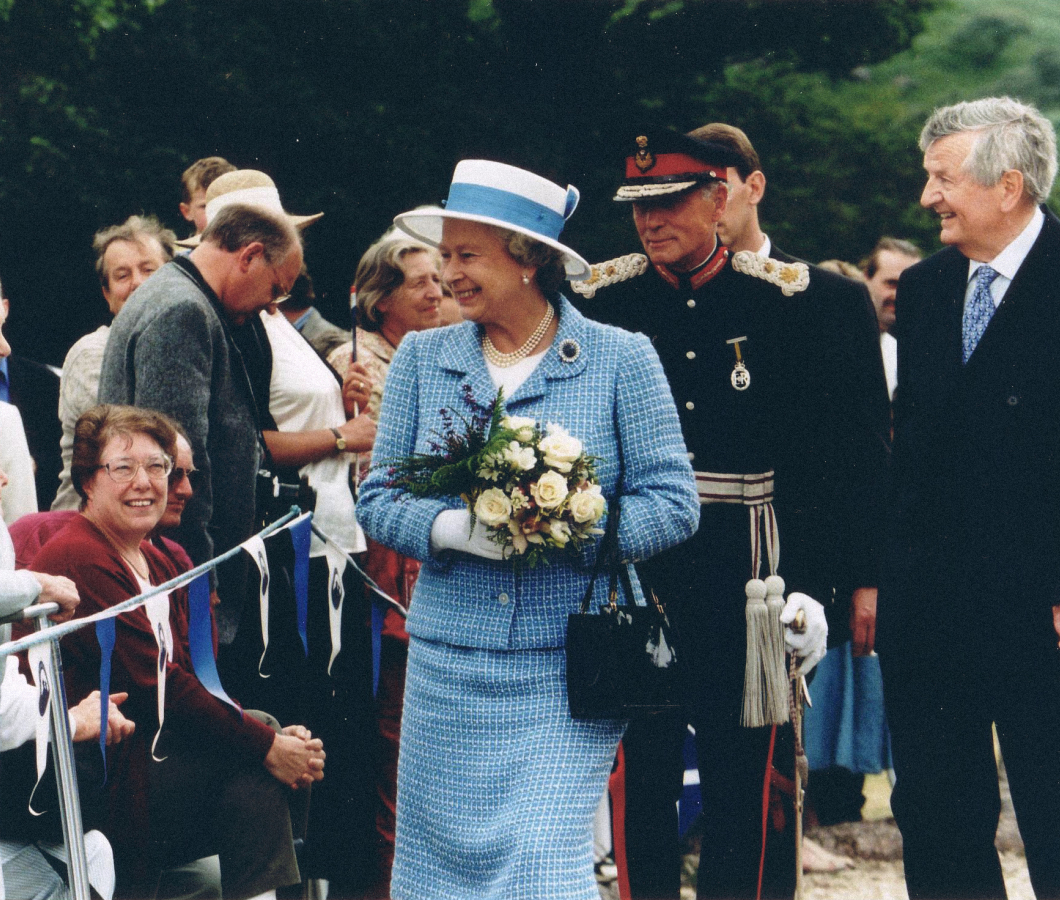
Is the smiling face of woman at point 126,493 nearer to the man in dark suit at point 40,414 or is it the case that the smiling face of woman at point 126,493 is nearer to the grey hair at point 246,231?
the grey hair at point 246,231

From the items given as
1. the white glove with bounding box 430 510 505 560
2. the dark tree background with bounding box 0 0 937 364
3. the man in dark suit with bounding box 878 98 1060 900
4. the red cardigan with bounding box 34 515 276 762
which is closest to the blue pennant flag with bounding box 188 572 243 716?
the red cardigan with bounding box 34 515 276 762

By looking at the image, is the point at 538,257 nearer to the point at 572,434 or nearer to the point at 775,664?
the point at 572,434

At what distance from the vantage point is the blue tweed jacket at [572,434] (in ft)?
13.1

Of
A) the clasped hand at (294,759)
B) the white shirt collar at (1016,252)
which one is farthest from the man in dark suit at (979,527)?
the clasped hand at (294,759)

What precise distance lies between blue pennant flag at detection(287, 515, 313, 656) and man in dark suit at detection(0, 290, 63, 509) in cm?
141

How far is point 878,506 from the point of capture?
4938 mm

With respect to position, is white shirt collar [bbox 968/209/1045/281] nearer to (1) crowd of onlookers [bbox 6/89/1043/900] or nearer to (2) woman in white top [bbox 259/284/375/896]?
(1) crowd of onlookers [bbox 6/89/1043/900]

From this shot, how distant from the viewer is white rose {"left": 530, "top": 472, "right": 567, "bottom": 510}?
3730 millimetres

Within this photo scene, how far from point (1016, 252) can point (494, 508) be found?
177 centimetres

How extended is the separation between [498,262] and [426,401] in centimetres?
36

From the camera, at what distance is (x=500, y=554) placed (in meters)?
3.88

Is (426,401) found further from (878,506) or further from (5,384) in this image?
(5,384)

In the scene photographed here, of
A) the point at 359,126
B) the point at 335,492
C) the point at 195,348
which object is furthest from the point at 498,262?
the point at 359,126

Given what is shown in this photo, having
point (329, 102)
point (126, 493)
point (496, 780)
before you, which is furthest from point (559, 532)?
point (329, 102)
